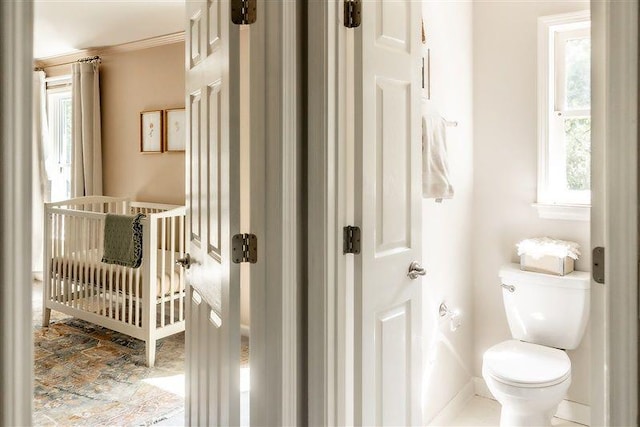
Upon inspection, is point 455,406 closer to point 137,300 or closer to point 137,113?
point 137,300

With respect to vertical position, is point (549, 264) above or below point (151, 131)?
below

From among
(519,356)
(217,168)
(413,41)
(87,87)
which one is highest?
(87,87)

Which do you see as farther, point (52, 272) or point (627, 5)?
point (52, 272)

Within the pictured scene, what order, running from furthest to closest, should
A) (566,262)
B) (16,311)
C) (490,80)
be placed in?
(490,80) < (566,262) < (16,311)

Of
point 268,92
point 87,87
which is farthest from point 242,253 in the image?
point 87,87

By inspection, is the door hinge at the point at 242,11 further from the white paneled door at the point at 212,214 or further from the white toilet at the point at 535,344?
the white toilet at the point at 535,344

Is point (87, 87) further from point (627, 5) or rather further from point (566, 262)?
point (627, 5)

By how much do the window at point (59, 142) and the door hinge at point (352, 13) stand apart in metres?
5.17

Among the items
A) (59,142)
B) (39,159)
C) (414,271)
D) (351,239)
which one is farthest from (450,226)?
(59,142)

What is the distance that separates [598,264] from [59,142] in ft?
20.0

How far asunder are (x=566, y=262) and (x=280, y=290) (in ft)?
5.83

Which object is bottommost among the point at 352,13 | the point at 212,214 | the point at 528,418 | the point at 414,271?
the point at 528,418

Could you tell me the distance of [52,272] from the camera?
14.0ft

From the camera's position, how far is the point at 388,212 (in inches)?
70.7
